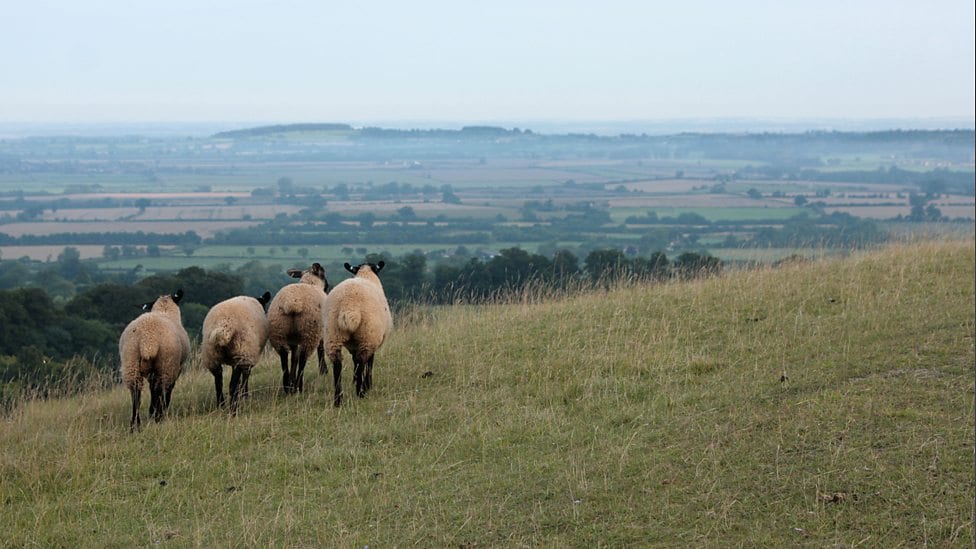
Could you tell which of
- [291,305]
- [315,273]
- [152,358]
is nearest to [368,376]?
[291,305]

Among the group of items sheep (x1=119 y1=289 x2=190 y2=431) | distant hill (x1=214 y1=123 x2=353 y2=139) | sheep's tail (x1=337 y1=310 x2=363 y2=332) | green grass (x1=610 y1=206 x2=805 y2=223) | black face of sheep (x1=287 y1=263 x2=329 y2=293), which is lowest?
green grass (x1=610 y1=206 x2=805 y2=223)

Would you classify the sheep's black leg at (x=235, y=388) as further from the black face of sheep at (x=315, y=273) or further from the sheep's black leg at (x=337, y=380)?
the black face of sheep at (x=315, y=273)

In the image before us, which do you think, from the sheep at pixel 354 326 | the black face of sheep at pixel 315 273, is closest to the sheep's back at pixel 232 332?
the sheep at pixel 354 326

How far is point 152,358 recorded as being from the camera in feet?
36.1

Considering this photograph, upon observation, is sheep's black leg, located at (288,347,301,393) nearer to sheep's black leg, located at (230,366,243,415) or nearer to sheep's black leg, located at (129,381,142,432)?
sheep's black leg, located at (230,366,243,415)

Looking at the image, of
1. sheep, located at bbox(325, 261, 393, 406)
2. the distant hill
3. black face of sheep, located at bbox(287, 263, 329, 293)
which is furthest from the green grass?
sheep, located at bbox(325, 261, 393, 406)

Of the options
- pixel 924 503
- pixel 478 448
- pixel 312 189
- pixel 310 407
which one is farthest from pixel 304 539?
pixel 312 189

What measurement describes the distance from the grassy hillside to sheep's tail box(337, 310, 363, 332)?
99 cm

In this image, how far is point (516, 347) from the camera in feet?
45.3

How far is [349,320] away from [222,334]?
1.63 m

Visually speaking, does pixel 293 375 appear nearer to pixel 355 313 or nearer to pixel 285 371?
pixel 285 371

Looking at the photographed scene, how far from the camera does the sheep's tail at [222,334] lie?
11.4 m

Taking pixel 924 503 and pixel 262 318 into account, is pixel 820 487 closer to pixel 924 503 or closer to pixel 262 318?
pixel 924 503

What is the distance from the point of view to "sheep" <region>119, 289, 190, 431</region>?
11.0 metres
